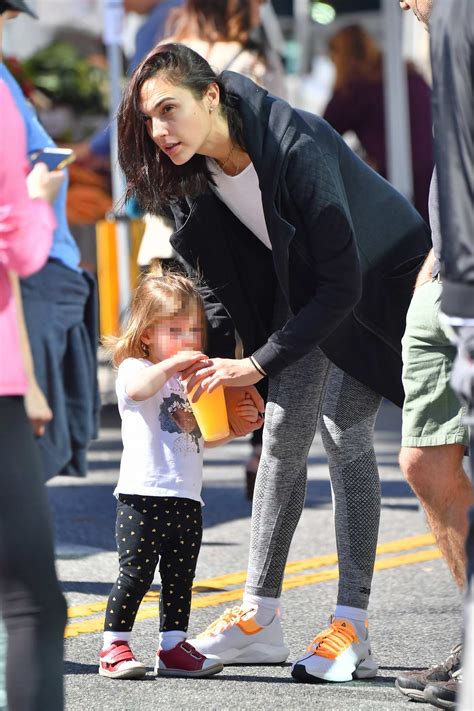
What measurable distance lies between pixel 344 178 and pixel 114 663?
1389 millimetres

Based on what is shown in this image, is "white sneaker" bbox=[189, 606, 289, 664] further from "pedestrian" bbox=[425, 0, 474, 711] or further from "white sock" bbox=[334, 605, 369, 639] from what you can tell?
"pedestrian" bbox=[425, 0, 474, 711]

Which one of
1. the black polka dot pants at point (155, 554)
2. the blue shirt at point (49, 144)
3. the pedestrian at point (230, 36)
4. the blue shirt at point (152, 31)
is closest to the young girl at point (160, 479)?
the black polka dot pants at point (155, 554)

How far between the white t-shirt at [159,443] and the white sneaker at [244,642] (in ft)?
1.26

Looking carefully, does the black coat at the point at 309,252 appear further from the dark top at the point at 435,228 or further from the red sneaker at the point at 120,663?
the red sneaker at the point at 120,663

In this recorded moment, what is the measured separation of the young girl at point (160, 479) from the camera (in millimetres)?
3867

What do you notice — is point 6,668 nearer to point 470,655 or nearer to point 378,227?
point 470,655

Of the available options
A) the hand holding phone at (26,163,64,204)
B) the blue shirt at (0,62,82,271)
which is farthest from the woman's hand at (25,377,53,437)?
the blue shirt at (0,62,82,271)

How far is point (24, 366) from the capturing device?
2668mm

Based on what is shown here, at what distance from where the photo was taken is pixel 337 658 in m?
3.87

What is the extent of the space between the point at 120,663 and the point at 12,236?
1.59 metres

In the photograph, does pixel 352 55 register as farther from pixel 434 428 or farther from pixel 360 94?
pixel 434 428

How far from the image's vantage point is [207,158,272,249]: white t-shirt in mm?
3811

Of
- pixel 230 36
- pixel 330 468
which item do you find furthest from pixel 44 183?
pixel 230 36

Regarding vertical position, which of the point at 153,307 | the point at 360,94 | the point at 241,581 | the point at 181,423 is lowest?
the point at 241,581
